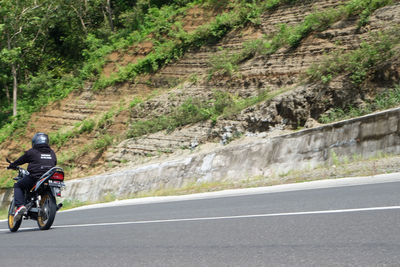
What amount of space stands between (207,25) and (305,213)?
19.4 meters

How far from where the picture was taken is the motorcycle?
7828mm

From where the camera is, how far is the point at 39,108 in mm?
28578

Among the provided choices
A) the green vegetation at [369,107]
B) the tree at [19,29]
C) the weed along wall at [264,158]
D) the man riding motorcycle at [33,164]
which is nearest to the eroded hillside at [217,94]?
the green vegetation at [369,107]

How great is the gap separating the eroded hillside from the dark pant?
1015 centimetres

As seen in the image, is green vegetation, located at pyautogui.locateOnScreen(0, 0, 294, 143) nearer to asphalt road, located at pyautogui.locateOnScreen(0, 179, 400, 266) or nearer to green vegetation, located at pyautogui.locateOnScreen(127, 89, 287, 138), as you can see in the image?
green vegetation, located at pyautogui.locateOnScreen(127, 89, 287, 138)

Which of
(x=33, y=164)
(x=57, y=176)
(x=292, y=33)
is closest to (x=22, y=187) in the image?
(x=33, y=164)

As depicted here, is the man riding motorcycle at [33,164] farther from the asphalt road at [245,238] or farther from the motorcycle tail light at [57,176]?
the asphalt road at [245,238]

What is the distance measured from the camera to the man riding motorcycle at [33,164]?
8.16 m

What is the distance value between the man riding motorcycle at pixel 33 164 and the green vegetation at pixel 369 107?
9.95m

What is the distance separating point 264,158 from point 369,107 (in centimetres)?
383

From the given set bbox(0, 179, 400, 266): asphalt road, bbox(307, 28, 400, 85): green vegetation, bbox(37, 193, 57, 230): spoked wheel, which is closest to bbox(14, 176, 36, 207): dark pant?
bbox(37, 193, 57, 230): spoked wheel

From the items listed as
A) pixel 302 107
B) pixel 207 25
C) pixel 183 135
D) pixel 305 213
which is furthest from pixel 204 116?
pixel 305 213

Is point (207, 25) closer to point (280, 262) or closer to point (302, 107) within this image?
point (302, 107)

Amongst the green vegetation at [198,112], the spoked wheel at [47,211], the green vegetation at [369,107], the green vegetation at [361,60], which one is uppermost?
the spoked wheel at [47,211]
